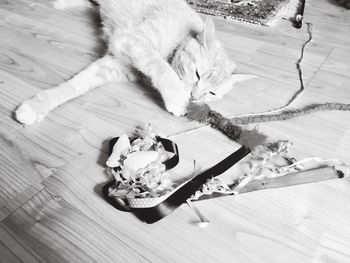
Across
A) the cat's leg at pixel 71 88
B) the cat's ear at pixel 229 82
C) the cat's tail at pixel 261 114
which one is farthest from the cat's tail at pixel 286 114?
the cat's leg at pixel 71 88

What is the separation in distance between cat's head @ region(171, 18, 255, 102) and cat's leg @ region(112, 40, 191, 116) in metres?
0.03

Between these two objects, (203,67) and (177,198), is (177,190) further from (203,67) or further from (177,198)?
(203,67)

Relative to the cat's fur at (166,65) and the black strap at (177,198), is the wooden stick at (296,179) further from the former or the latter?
the cat's fur at (166,65)

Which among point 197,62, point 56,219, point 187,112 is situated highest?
point 197,62

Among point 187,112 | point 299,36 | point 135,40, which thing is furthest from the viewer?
point 299,36

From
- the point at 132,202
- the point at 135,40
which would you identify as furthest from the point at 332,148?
the point at 135,40

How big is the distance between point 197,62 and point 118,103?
0.31 meters

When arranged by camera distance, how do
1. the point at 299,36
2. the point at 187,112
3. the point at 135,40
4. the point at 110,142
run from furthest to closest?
the point at 299,36 < the point at 135,40 < the point at 187,112 < the point at 110,142

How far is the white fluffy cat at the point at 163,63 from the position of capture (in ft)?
3.33

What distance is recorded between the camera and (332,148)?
3.07 feet

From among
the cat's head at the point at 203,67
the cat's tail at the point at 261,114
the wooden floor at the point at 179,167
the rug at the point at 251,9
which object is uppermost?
the rug at the point at 251,9

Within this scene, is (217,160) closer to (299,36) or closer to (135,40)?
(135,40)

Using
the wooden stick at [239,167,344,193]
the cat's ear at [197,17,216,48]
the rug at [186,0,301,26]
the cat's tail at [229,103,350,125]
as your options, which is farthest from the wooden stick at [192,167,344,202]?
the rug at [186,0,301,26]

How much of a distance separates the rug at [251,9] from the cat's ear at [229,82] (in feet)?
2.09
